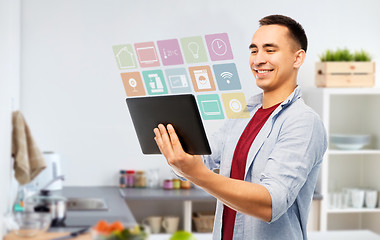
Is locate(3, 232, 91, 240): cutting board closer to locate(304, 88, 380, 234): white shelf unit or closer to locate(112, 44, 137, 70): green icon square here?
locate(112, 44, 137, 70): green icon square

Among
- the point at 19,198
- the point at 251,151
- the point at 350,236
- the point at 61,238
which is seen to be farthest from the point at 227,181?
the point at 19,198

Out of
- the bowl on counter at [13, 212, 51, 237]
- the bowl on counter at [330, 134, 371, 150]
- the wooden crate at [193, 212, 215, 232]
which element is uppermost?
the bowl on counter at [330, 134, 371, 150]

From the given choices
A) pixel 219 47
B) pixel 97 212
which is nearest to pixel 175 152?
pixel 219 47

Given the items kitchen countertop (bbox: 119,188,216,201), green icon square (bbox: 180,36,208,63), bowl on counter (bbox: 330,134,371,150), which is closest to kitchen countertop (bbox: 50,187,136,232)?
kitchen countertop (bbox: 119,188,216,201)

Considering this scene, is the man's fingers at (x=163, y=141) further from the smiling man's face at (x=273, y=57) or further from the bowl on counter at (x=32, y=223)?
the bowl on counter at (x=32, y=223)

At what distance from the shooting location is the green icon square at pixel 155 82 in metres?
1.30

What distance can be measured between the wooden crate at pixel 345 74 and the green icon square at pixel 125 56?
2788 millimetres

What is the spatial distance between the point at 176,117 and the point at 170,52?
0.64 ft

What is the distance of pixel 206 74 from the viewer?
1.31 metres

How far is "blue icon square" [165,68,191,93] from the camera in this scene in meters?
1.31

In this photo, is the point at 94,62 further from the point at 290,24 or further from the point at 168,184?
the point at 290,24

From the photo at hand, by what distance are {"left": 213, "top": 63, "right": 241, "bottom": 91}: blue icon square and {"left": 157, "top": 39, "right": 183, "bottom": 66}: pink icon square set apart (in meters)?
0.09

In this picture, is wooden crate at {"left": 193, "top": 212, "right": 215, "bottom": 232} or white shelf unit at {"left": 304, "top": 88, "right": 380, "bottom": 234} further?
white shelf unit at {"left": 304, "top": 88, "right": 380, "bottom": 234}

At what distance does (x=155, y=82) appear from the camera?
4.31 feet
